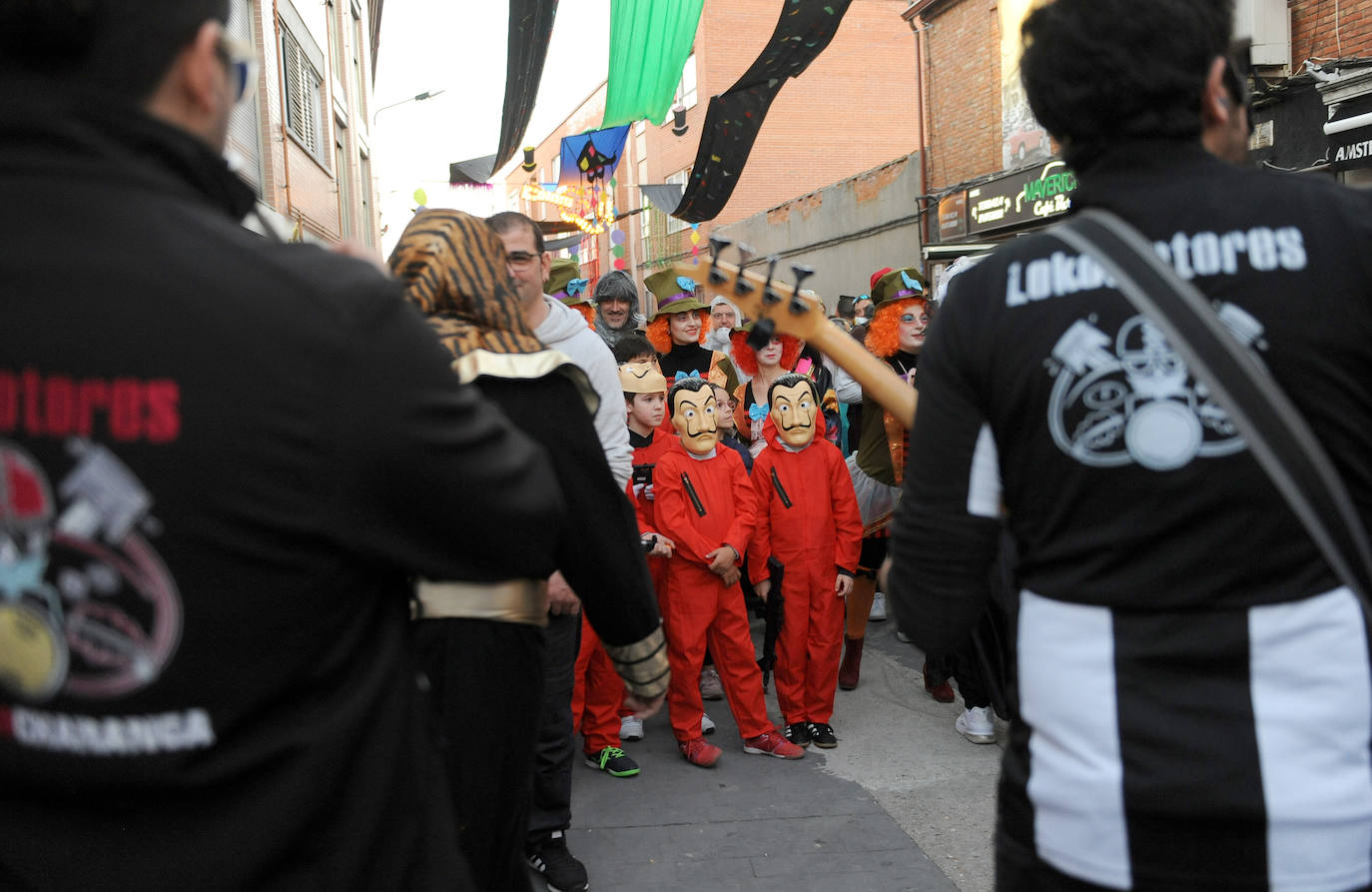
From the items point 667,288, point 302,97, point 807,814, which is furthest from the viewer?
point 302,97

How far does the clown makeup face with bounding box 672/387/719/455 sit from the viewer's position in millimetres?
4969

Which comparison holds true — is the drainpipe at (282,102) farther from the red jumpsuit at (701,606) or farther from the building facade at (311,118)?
the red jumpsuit at (701,606)

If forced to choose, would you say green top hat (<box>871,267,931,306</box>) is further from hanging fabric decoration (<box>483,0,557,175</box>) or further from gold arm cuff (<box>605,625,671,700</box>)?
gold arm cuff (<box>605,625,671,700</box>)

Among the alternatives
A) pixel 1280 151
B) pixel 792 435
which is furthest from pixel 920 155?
pixel 792 435

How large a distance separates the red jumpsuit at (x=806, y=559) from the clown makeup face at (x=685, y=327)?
7.53 ft

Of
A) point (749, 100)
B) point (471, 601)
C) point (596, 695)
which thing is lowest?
point (596, 695)

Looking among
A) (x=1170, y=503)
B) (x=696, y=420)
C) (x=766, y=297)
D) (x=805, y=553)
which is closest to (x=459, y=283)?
(x=766, y=297)

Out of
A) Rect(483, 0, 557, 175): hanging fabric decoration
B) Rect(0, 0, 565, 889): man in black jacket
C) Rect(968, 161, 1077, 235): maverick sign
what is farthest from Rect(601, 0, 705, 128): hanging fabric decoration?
Rect(0, 0, 565, 889): man in black jacket

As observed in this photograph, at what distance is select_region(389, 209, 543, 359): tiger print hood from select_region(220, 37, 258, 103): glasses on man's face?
100 cm

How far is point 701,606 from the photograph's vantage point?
481 cm

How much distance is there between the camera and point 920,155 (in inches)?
693

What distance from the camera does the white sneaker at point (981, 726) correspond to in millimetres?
4922

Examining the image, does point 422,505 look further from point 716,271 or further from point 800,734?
point 800,734

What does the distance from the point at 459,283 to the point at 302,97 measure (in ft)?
50.4
